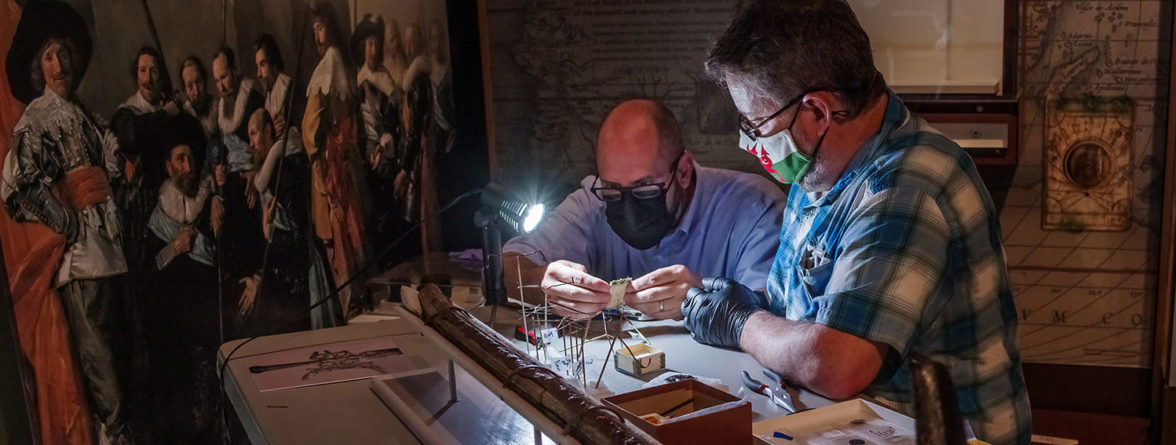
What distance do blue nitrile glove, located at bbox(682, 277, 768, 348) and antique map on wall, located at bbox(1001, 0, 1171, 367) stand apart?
1.75 metres

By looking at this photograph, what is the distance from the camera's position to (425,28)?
3.21 meters

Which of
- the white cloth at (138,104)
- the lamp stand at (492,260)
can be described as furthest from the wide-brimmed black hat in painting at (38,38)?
the lamp stand at (492,260)

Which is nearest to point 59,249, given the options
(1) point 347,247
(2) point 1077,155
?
(1) point 347,247

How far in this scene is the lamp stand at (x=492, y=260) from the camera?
2.71m

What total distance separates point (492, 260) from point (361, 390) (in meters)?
0.84

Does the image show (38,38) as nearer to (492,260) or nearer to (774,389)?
(492,260)

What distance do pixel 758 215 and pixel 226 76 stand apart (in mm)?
1541

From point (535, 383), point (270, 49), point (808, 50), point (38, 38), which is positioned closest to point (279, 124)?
point (270, 49)

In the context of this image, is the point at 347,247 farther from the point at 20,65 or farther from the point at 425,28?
the point at 20,65

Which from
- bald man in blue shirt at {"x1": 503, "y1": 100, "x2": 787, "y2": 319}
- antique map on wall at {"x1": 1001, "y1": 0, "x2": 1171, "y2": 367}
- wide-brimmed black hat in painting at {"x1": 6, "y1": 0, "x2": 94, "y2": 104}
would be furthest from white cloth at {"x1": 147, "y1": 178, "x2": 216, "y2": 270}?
antique map on wall at {"x1": 1001, "y1": 0, "x2": 1171, "y2": 367}

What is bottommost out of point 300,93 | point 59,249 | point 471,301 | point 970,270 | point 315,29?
point 471,301

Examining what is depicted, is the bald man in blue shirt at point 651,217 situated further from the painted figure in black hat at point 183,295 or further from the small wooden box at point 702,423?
the small wooden box at point 702,423

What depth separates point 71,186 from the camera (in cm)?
203

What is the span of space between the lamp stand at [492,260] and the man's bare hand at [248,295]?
590mm
